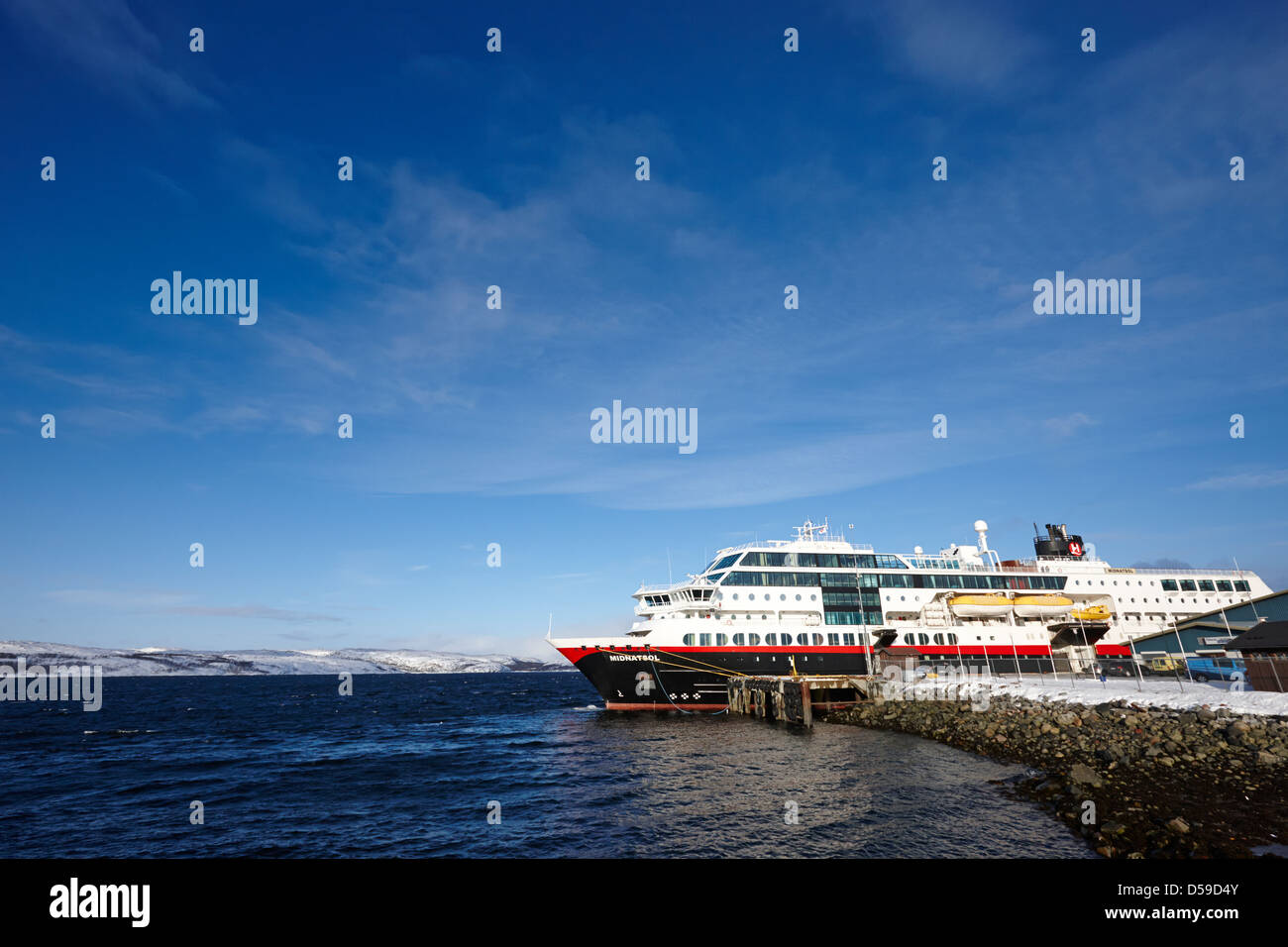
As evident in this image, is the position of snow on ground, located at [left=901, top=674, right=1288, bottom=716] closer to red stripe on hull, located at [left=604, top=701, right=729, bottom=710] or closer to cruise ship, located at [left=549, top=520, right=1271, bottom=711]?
cruise ship, located at [left=549, top=520, right=1271, bottom=711]

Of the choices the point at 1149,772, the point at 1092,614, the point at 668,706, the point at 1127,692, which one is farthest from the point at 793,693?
the point at 1092,614

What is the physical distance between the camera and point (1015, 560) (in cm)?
6700

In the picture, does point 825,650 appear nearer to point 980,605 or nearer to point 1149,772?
point 980,605

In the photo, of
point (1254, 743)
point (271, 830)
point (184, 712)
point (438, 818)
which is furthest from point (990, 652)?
point (184, 712)

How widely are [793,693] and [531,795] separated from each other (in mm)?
25497

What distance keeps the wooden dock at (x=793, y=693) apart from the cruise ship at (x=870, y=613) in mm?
1482

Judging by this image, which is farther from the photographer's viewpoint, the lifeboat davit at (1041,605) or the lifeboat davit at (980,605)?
the lifeboat davit at (1041,605)

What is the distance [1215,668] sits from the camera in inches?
1638

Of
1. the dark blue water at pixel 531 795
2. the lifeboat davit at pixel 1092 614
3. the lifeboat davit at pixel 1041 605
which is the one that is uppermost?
the lifeboat davit at pixel 1041 605

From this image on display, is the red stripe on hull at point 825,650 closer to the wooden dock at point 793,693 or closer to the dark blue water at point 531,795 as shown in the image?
the wooden dock at point 793,693

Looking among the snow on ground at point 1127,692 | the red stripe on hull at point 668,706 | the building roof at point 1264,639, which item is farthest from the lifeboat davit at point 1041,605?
the red stripe on hull at point 668,706

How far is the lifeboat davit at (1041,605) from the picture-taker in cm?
6003
